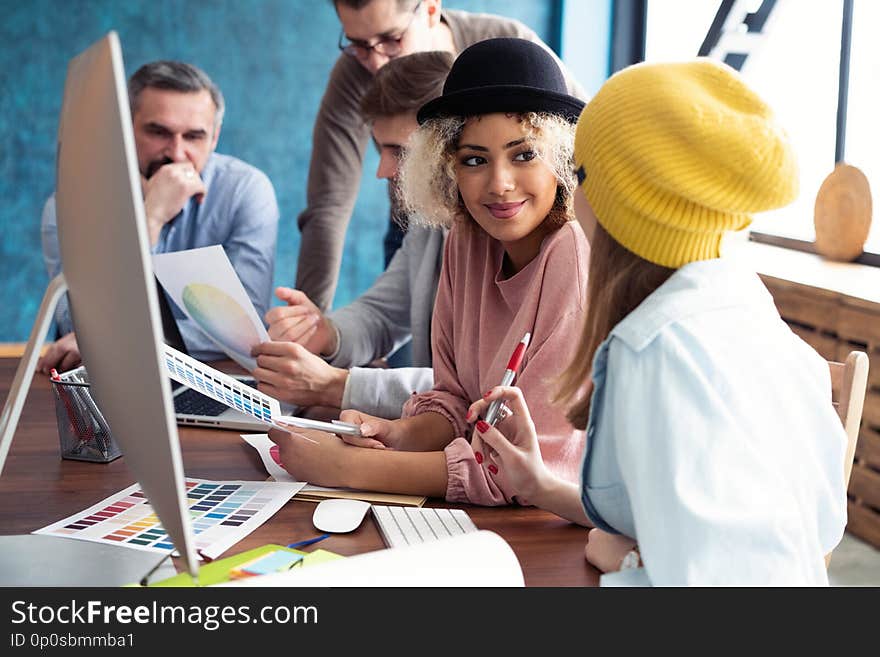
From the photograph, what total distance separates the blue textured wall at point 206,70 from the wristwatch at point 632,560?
397 cm

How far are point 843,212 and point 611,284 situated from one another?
2569mm

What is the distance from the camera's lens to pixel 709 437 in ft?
2.38

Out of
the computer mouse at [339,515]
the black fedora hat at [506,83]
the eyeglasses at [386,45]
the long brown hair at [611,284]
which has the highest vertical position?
the eyeglasses at [386,45]

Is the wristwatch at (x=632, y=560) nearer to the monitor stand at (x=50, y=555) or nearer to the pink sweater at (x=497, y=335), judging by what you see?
the pink sweater at (x=497, y=335)

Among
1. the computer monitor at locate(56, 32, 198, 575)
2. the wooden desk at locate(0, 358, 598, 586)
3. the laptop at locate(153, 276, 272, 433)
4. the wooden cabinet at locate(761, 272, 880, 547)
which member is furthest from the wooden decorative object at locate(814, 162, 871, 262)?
the computer monitor at locate(56, 32, 198, 575)

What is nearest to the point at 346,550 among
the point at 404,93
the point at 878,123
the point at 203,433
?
the point at 203,433

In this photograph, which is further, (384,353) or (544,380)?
(384,353)

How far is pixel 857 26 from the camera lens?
322 centimetres

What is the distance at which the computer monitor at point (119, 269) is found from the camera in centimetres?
58

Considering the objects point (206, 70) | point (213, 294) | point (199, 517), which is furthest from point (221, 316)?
point (206, 70)

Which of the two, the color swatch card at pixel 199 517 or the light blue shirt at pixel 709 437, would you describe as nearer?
the light blue shirt at pixel 709 437

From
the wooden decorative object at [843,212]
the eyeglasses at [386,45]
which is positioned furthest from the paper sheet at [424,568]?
the wooden decorative object at [843,212]

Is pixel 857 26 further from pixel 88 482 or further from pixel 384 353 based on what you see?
pixel 88 482
